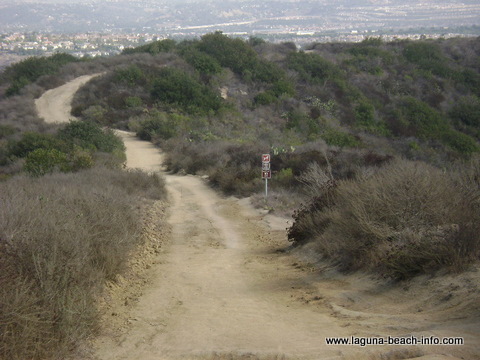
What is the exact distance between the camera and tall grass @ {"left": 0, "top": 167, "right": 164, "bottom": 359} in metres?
5.52

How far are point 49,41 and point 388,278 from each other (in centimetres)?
11469

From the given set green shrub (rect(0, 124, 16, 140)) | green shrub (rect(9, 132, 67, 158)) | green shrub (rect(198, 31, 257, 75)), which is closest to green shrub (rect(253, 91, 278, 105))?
green shrub (rect(198, 31, 257, 75))

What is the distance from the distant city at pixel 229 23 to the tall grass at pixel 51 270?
73.2 m

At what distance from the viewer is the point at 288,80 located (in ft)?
165

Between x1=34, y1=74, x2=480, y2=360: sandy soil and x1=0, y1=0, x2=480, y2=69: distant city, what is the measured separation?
72289mm

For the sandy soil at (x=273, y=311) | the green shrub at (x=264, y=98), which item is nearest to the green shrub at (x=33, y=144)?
the sandy soil at (x=273, y=311)

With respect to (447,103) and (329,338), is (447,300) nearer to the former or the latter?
(329,338)

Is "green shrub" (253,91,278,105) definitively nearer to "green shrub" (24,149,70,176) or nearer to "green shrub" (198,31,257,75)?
"green shrub" (198,31,257,75)

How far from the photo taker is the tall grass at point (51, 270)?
217 inches

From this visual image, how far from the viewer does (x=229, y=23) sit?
12850 cm

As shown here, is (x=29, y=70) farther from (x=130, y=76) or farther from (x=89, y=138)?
(x=89, y=138)

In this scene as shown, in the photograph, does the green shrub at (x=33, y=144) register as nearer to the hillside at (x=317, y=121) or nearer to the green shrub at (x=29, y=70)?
the hillside at (x=317, y=121)

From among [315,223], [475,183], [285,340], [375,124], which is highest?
[475,183]

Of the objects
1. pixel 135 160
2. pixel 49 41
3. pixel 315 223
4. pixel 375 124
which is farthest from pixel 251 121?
pixel 49 41
